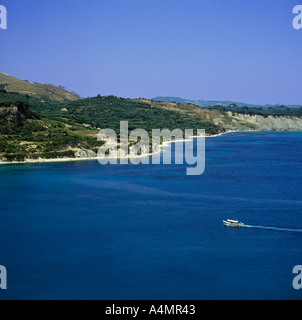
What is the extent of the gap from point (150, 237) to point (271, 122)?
129 meters

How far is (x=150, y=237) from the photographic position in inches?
1004

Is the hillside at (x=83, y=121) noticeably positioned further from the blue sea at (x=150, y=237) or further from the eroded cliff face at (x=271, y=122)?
the blue sea at (x=150, y=237)

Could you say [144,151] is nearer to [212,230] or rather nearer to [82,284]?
[212,230]

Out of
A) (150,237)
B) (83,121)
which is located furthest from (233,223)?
(83,121)

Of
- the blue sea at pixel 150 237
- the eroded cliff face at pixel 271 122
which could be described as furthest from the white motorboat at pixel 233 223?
the eroded cliff face at pixel 271 122

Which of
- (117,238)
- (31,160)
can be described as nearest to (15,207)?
(117,238)

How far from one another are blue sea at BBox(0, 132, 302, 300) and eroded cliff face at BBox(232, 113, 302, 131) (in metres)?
104

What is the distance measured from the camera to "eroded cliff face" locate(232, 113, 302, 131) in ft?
479

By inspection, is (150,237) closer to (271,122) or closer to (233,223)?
(233,223)

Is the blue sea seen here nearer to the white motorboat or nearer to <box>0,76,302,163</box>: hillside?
the white motorboat

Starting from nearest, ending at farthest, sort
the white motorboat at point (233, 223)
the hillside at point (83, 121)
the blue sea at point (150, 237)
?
the blue sea at point (150, 237) < the white motorboat at point (233, 223) < the hillside at point (83, 121)

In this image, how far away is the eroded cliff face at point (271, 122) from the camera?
146 m

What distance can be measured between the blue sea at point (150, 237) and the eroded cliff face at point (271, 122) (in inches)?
4108
